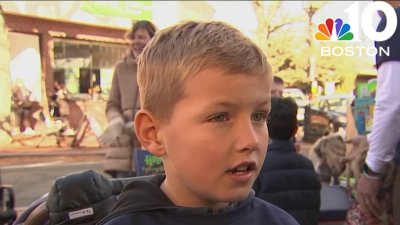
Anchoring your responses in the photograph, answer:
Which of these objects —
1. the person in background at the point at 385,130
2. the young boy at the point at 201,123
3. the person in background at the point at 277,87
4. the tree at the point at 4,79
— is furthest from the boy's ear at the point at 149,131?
the person in background at the point at 277,87

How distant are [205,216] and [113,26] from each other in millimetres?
18512

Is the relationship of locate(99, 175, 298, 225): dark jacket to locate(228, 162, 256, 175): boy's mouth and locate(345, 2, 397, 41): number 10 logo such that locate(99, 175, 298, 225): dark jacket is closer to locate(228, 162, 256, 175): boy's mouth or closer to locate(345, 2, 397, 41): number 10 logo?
locate(228, 162, 256, 175): boy's mouth

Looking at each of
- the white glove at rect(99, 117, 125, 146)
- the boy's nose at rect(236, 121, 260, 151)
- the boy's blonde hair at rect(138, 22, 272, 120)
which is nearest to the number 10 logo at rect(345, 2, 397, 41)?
the boy's blonde hair at rect(138, 22, 272, 120)

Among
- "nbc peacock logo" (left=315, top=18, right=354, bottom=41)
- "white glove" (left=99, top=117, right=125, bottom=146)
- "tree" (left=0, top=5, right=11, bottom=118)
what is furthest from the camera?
"nbc peacock logo" (left=315, top=18, right=354, bottom=41)

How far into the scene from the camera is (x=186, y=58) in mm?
1147

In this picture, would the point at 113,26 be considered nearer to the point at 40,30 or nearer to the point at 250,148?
the point at 40,30

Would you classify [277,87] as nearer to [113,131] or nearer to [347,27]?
[113,131]

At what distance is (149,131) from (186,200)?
0.65 feet

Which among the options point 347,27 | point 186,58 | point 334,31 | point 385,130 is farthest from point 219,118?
point 347,27

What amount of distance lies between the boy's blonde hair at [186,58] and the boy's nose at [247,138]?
129 millimetres

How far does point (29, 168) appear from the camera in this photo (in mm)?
10516

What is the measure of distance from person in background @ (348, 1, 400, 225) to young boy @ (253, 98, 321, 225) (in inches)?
14.9

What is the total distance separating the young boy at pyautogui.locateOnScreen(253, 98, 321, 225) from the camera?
113 inches

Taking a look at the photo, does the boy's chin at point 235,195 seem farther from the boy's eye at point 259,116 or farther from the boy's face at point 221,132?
the boy's eye at point 259,116
